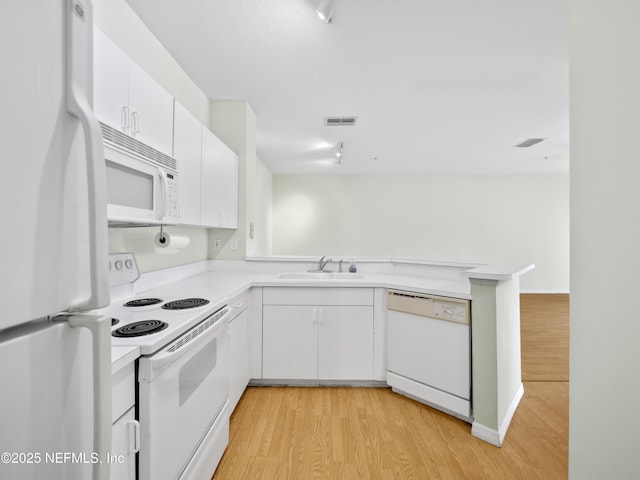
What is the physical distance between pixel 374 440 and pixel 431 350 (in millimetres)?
686

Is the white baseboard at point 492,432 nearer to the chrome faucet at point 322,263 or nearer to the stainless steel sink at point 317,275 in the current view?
the stainless steel sink at point 317,275

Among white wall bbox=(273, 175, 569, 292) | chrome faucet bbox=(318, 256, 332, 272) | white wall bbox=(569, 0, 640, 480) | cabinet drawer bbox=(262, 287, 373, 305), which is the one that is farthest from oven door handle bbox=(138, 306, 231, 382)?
white wall bbox=(273, 175, 569, 292)

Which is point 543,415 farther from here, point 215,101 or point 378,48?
point 215,101

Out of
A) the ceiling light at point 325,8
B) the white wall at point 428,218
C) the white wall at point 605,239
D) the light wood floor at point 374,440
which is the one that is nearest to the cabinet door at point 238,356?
the light wood floor at point 374,440

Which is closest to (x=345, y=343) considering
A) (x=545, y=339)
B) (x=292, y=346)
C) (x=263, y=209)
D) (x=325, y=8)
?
(x=292, y=346)

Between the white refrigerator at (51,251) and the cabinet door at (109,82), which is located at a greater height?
the cabinet door at (109,82)

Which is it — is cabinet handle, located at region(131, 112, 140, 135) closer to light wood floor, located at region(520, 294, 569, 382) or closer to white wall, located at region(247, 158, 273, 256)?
white wall, located at region(247, 158, 273, 256)

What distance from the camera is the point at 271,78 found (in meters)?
2.41

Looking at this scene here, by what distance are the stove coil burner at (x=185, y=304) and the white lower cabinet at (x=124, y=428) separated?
1.59 ft

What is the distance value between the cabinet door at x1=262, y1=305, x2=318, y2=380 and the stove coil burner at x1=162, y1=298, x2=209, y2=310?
33.8 inches

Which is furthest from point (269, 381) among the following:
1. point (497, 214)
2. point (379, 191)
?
point (497, 214)

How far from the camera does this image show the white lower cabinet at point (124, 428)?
0.81 meters

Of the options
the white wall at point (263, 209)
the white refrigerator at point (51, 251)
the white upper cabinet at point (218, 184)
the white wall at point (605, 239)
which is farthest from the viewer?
the white wall at point (263, 209)

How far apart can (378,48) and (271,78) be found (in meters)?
0.93
